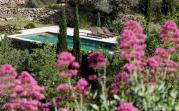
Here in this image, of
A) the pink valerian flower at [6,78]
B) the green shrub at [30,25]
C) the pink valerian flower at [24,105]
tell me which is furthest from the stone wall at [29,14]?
the pink valerian flower at [24,105]

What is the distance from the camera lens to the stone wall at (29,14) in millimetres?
31797

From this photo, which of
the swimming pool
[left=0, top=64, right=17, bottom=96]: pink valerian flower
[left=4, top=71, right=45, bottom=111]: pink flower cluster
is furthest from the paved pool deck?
[left=4, top=71, right=45, bottom=111]: pink flower cluster

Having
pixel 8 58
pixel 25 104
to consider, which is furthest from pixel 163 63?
pixel 8 58

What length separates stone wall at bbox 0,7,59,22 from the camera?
104 ft

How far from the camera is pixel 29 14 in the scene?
32906 mm

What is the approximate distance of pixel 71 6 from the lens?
31.7m

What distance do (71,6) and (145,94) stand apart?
27205 mm

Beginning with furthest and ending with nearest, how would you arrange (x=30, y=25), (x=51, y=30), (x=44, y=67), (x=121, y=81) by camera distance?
(x=30, y=25) → (x=51, y=30) → (x=44, y=67) → (x=121, y=81)

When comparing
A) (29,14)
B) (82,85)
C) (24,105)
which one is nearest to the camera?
(24,105)

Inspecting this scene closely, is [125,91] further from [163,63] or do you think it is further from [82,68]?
[82,68]

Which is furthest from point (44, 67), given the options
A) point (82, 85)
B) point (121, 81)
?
point (82, 85)

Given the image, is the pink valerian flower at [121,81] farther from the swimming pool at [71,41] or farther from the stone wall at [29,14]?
the stone wall at [29,14]

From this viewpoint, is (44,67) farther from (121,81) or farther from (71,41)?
(71,41)

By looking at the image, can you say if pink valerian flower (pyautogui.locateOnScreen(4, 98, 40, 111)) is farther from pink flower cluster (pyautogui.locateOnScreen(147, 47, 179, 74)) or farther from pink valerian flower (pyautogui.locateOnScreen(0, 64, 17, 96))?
pink flower cluster (pyautogui.locateOnScreen(147, 47, 179, 74))
